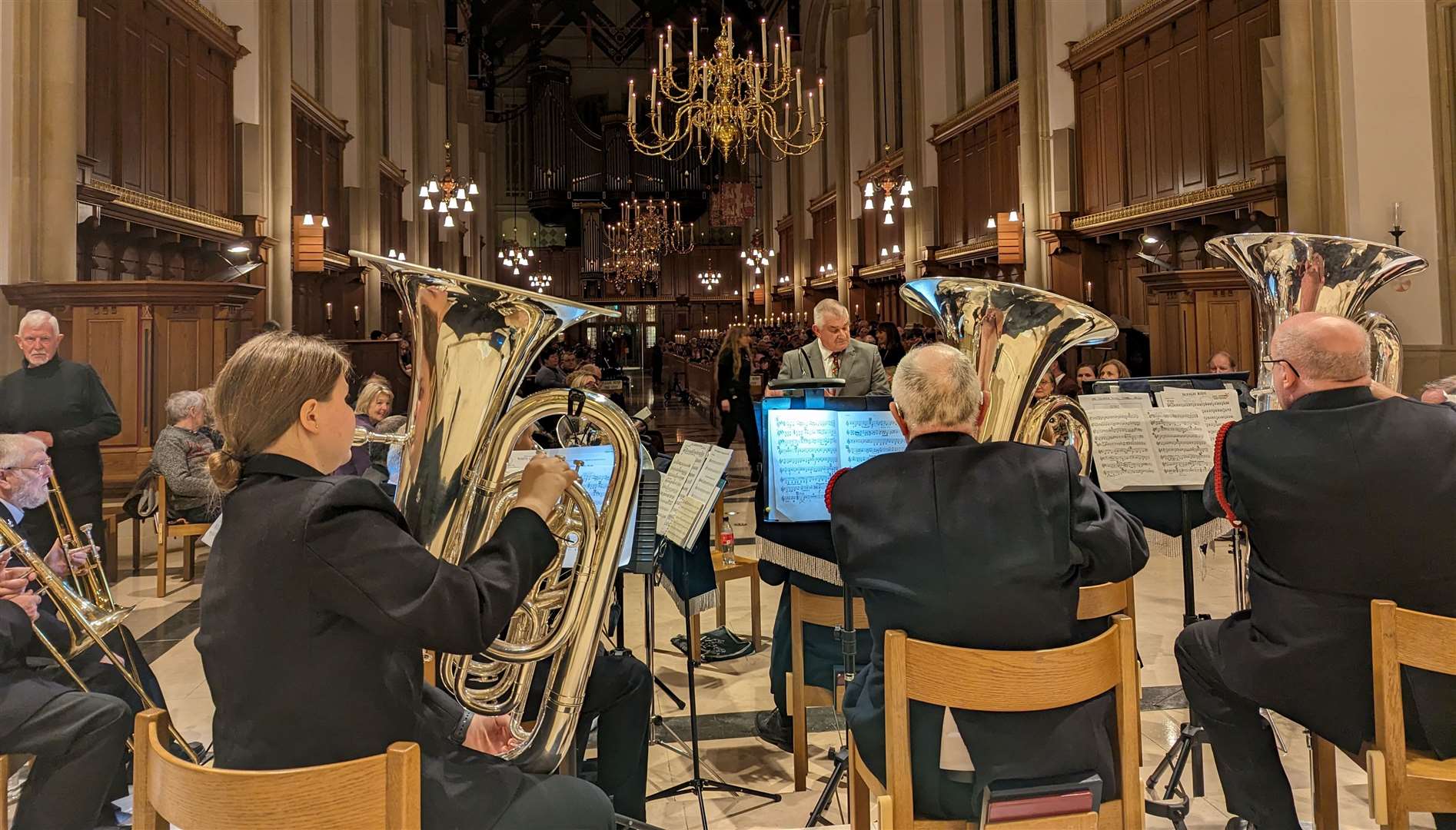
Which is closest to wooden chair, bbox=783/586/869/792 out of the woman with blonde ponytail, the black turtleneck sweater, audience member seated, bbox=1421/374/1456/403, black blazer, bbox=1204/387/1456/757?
black blazer, bbox=1204/387/1456/757

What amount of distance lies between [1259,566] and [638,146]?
7.31 metres

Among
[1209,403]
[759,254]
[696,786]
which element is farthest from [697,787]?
[759,254]

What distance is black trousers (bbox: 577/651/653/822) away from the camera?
226 centimetres

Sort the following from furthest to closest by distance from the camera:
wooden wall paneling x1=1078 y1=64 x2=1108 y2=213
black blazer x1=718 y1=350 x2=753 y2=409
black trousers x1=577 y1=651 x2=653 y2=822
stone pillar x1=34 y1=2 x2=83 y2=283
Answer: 1. wooden wall paneling x1=1078 y1=64 x2=1108 y2=213
2. black blazer x1=718 y1=350 x2=753 y2=409
3. stone pillar x1=34 y1=2 x2=83 y2=283
4. black trousers x1=577 y1=651 x2=653 y2=822

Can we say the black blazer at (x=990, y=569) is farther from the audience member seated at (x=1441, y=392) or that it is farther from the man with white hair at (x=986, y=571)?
the audience member seated at (x=1441, y=392)

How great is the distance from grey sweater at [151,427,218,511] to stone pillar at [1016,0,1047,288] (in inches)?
373

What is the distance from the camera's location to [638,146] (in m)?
8.48

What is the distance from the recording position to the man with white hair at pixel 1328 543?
6.32 feet

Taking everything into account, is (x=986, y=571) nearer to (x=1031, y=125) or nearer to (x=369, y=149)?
(x=1031, y=125)

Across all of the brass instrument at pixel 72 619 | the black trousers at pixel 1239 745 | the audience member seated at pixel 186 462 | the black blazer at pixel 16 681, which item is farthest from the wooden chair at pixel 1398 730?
the audience member seated at pixel 186 462

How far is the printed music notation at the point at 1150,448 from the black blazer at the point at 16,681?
3006 mm

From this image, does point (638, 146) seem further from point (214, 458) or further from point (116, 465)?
point (214, 458)

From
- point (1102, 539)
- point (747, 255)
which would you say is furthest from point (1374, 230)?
point (747, 255)

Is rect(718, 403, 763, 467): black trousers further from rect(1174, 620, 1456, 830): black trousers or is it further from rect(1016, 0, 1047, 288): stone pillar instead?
rect(1174, 620, 1456, 830): black trousers
